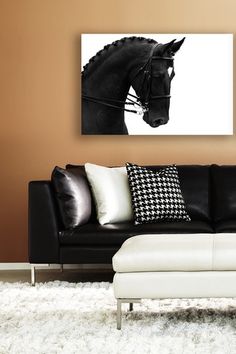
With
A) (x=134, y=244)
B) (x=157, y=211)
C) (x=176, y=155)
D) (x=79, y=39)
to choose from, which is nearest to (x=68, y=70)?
(x=79, y=39)

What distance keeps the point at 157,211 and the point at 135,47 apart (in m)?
1.49

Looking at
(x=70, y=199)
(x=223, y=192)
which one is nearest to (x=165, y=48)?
(x=223, y=192)

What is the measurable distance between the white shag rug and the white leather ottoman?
159 millimetres

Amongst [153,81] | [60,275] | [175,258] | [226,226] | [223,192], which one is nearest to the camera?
[175,258]

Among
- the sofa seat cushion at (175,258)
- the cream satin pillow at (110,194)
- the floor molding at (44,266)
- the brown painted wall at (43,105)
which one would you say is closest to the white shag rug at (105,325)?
the sofa seat cushion at (175,258)

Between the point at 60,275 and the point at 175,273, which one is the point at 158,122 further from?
the point at 175,273

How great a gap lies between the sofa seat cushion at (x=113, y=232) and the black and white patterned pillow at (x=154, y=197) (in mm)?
176

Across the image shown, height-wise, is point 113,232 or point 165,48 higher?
point 165,48

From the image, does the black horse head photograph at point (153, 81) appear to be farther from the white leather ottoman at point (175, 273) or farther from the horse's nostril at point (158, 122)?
the white leather ottoman at point (175, 273)

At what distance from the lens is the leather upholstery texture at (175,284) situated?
378cm

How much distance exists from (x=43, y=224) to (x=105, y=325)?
5.17 ft

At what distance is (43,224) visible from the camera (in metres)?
5.32

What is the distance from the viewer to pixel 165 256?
12.5 feet

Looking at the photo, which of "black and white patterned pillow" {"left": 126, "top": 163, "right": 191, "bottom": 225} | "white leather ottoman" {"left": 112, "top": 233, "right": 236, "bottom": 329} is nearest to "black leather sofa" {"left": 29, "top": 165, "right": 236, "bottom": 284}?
"black and white patterned pillow" {"left": 126, "top": 163, "right": 191, "bottom": 225}
